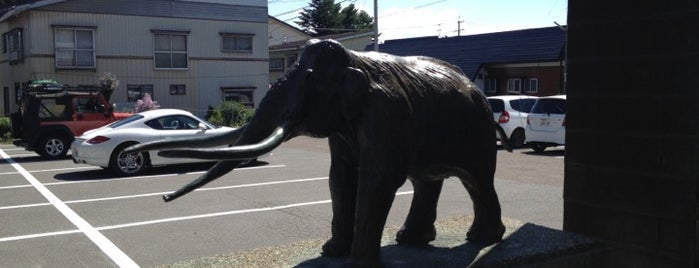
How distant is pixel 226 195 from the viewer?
916cm

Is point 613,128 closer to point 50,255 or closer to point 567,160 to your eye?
point 567,160

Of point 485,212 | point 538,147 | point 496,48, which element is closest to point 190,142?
point 485,212

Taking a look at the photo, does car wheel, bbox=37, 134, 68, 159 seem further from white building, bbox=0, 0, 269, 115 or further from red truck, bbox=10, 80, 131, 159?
white building, bbox=0, 0, 269, 115

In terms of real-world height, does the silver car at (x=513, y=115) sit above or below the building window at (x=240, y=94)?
below

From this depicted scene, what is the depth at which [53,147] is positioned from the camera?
14430 millimetres

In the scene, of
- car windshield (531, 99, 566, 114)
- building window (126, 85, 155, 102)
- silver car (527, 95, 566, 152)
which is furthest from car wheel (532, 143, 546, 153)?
building window (126, 85, 155, 102)

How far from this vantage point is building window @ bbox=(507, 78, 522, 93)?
28.6m

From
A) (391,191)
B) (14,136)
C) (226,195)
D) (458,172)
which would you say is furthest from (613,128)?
(14,136)

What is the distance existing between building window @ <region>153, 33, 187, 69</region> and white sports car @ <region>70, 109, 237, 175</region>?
13.7 metres

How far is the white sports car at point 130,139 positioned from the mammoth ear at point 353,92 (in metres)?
8.39

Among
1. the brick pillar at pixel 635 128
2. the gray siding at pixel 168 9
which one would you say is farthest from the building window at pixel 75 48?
the brick pillar at pixel 635 128

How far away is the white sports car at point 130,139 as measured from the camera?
37.2ft

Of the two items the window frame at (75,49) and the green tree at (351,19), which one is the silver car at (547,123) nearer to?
the window frame at (75,49)

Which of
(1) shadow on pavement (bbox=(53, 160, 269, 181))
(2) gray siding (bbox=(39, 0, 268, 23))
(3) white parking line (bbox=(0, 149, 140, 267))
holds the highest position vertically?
(2) gray siding (bbox=(39, 0, 268, 23))
